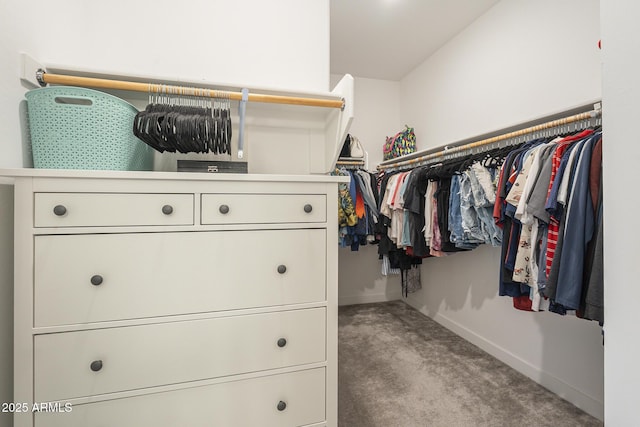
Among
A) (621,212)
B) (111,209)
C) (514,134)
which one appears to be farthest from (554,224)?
(111,209)

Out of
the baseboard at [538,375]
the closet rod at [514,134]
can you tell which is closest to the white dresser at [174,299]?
the closet rod at [514,134]

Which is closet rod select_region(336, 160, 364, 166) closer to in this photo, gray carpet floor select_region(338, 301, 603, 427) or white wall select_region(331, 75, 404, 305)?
white wall select_region(331, 75, 404, 305)

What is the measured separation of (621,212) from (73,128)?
4.62ft

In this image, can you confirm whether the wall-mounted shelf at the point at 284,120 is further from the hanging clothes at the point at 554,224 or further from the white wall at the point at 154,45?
the hanging clothes at the point at 554,224

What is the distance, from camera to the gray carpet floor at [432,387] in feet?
4.82

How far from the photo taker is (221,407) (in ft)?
3.09

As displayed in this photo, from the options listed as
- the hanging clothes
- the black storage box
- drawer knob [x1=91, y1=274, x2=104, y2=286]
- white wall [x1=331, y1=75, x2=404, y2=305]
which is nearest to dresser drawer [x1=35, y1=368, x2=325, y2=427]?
drawer knob [x1=91, y1=274, x2=104, y2=286]

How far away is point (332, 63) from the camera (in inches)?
116

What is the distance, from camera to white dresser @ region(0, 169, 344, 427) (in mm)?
810

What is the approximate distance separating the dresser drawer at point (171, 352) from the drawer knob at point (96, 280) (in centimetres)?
15

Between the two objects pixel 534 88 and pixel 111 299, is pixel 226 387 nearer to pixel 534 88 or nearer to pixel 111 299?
pixel 111 299

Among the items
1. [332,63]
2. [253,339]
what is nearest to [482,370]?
[253,339]

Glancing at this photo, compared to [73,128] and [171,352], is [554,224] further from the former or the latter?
[73,128]

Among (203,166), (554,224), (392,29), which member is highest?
(392,29)
